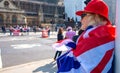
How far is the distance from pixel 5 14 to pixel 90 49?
67.7 m

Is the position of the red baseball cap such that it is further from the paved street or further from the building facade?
the building facade

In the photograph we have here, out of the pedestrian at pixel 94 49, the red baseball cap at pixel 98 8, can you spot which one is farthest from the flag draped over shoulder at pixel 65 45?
the red baseball cap at pixel 98 8

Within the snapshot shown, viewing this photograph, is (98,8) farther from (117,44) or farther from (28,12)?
Answer: (28,12)

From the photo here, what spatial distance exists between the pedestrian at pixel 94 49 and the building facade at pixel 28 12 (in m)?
62.2

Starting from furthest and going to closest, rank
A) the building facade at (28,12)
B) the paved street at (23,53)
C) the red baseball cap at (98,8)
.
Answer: the building facade at (28,12) → the paved street at (23,53) → the red baseball cap at (98,8)

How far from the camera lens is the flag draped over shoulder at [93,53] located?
1.90 m

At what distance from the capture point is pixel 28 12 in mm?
78938

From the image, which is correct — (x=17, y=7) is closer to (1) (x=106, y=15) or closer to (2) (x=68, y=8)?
(2) (x=68, y=8)

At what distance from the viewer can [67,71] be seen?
1999 millimetres

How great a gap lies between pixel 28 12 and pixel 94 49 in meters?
77.9

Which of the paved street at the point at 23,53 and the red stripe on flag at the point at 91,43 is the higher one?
the red stripe on flag at the point at 91,43

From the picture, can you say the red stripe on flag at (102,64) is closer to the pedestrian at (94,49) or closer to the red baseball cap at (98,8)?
the pedestrian at (94,49)

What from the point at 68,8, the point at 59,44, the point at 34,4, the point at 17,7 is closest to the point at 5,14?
the point at 17,7

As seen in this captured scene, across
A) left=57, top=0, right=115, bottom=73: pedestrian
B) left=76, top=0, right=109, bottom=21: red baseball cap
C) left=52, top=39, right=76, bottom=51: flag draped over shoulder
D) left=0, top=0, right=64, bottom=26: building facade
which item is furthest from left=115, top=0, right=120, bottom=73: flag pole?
left=0, top=0, right=64, bottom=26: building facade
